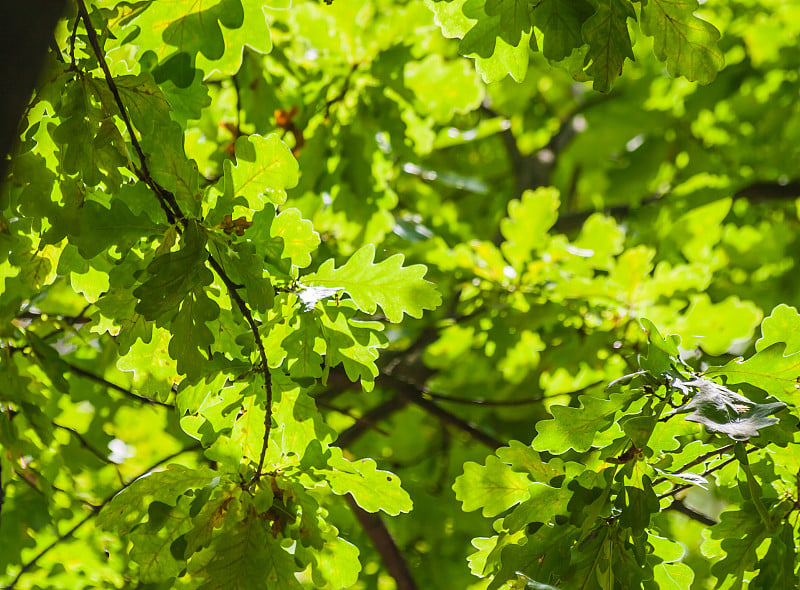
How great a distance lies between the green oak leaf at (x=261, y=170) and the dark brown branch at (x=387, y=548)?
1.65 metres

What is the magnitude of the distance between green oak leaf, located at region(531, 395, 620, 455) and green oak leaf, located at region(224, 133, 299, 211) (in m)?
0.59

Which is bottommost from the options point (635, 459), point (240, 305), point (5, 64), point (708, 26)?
point (635, 459)

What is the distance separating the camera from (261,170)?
141 centimetres

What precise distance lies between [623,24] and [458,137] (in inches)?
75.2

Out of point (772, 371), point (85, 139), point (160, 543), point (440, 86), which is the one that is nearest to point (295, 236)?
point (85, 139)

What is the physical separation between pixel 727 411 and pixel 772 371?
0.83 ft

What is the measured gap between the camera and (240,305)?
1339mm

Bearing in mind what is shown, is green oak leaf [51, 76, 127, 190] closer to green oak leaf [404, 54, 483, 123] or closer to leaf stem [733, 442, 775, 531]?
leaf stem [733, 442, 775, 531]

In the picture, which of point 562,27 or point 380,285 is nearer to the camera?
point 562,27

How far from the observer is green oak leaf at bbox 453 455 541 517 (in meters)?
1.51

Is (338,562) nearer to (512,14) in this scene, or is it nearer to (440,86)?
(512,14)

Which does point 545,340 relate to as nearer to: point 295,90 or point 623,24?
point 295,90

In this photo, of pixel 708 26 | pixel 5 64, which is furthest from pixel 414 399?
pixel 5 64

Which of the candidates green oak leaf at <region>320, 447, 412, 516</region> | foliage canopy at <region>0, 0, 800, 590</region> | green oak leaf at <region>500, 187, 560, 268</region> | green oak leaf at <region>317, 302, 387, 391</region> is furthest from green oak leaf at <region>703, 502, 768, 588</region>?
green oak leaf at <region>500, 187, 560, 268</region>
